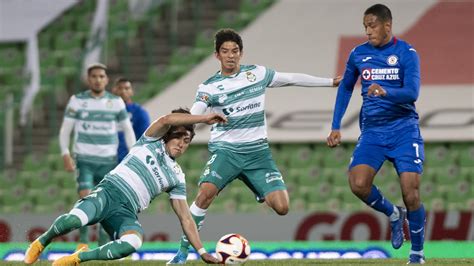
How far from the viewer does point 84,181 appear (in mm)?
13211

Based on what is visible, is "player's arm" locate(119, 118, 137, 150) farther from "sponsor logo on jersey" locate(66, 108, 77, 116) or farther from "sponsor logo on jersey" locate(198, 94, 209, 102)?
"sponsor logo on jersey" locate(198, 94, 209, 102)

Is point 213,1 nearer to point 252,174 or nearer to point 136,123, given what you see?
point 136,123

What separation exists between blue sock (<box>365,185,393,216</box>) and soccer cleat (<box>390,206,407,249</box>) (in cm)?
10

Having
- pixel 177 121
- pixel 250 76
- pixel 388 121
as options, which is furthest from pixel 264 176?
pixel 177 121

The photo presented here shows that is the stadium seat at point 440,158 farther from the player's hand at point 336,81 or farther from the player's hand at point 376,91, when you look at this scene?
the player's hand at point 376,91

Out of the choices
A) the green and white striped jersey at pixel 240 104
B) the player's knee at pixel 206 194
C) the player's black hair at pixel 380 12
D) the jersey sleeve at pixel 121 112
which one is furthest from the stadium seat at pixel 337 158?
the player's black hair at pixel 380 12

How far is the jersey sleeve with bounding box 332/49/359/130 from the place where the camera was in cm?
973

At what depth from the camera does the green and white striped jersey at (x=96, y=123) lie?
43.7ft

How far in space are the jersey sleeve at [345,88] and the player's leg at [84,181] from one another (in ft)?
13.6

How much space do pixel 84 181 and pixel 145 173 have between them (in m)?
4.52

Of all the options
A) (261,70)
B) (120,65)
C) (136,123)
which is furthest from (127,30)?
(261,70)

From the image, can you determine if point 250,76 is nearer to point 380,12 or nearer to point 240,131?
point 240,131

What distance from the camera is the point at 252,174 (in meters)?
10.1

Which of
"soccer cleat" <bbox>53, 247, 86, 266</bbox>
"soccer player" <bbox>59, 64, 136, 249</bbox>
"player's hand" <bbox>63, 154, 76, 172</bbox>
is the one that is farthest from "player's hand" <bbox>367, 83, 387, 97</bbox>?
"player's hand" <bbox>63, 154, 76, 172</bbox>
